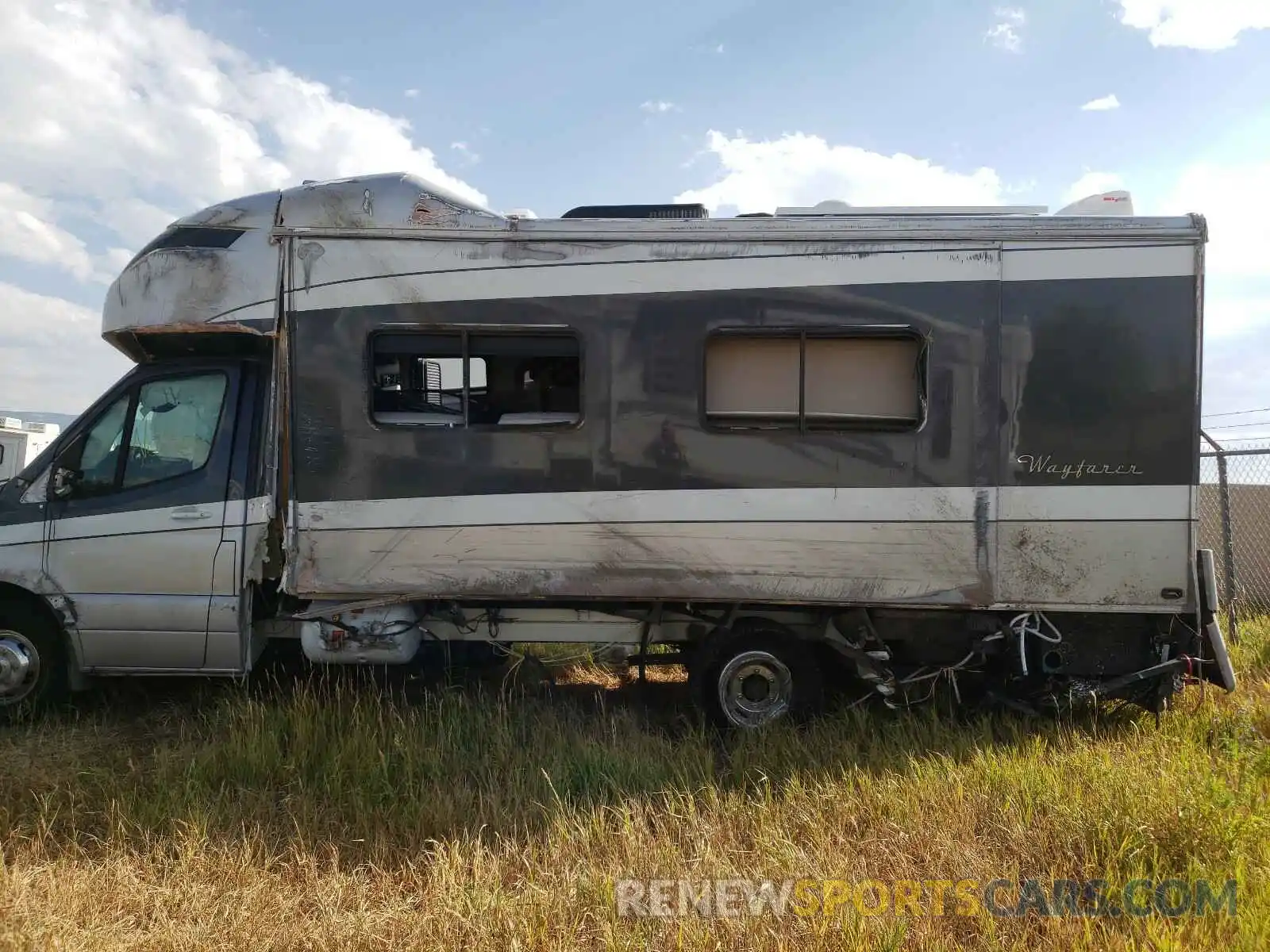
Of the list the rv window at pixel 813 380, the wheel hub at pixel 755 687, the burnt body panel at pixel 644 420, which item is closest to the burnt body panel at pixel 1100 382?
the burnt body panel at pixel 644 420

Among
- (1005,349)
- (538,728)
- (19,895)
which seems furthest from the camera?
(538,728)

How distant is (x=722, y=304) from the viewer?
4.16 m

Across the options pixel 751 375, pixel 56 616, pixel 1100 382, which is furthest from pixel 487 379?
pixel 1100 382

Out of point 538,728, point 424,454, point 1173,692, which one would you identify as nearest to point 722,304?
point 424,454

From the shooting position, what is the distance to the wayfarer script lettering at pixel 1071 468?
4000 mm

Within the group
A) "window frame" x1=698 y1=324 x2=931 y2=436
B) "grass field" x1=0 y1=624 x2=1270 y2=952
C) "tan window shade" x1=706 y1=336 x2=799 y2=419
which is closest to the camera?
"grass field" x1=0 y1=624 x2=1270 y2=952

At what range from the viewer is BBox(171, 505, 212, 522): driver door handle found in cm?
445

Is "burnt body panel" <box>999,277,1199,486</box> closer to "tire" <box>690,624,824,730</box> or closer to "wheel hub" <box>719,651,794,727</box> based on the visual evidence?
"tire" <box>690,624,824,730</box>

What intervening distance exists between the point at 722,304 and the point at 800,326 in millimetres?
457

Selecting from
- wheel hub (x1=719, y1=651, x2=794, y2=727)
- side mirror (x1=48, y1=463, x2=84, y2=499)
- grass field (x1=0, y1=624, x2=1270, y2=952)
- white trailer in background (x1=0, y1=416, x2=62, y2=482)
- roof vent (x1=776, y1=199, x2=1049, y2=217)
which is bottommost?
grass field (x1=0, y1=624, x2=1270, y2=952)

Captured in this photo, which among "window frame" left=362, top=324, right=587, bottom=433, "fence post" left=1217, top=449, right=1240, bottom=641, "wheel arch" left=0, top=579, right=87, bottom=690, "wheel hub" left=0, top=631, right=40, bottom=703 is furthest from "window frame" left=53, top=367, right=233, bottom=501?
"fence post" left=1217, top=449, right=1240, bottom=641

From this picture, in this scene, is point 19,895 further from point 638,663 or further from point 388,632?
point 638,663

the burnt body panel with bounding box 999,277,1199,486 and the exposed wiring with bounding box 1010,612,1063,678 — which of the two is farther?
the exposed wiring with bounding box 1010,612,1063,678

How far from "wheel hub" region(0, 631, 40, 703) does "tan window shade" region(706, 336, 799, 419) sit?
14.6ft
